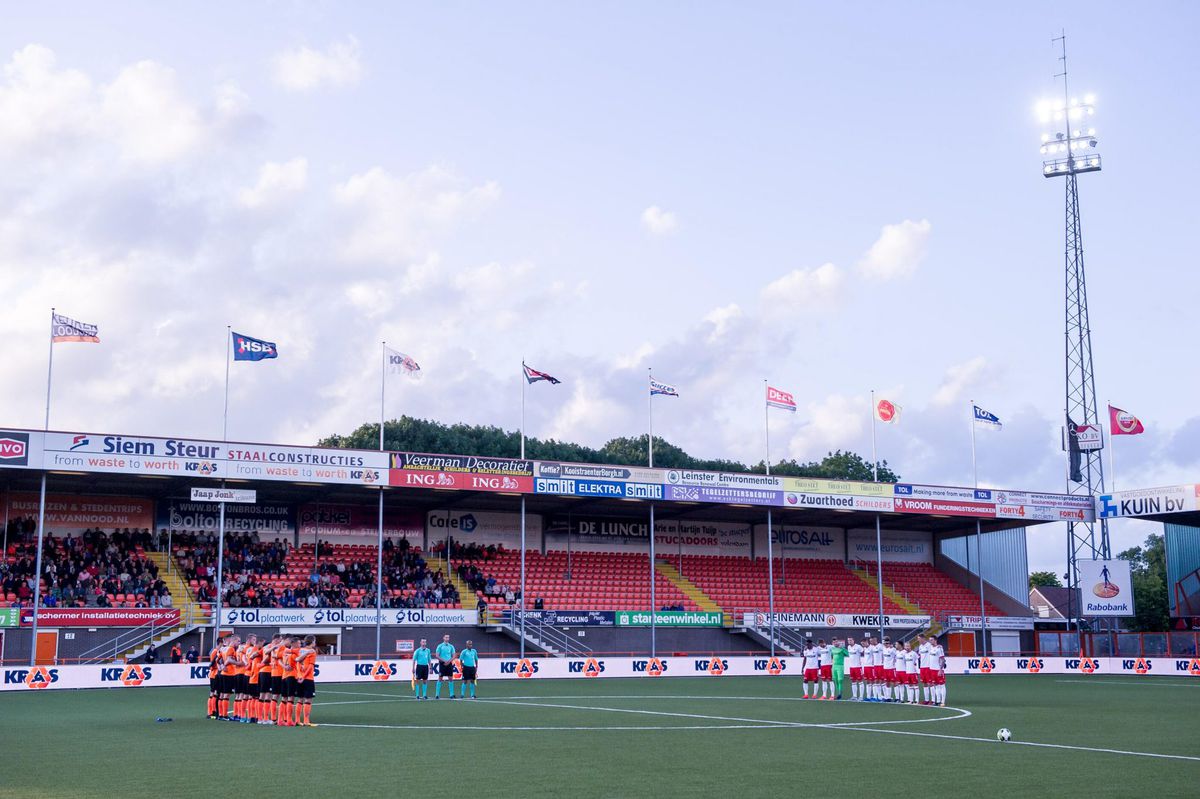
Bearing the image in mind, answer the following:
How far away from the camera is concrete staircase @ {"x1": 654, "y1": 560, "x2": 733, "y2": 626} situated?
60094 mm

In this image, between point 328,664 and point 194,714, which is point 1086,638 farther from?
point 194,714

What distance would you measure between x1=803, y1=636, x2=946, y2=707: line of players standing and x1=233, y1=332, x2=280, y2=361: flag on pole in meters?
23.9

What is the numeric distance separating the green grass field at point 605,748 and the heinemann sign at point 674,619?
856 inches

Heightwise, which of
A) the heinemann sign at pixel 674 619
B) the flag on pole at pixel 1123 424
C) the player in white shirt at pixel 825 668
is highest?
the flag on pole at pixel 1123 424

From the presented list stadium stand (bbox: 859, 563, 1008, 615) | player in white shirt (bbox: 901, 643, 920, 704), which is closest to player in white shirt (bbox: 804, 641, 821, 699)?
player in white shirt (bbox: 901, 643, 920, 704)

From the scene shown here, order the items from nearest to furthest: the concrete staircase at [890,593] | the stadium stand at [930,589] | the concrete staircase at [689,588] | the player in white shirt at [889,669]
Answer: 1. the player in white shirt at [889,669]
2. the concrete staircase at [689,588]
3. the concrete staircase at [890,593]
4. the stadium stand at [930,589]

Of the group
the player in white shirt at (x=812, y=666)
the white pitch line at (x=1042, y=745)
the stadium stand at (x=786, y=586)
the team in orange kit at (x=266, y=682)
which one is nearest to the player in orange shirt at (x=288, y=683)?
the team in orange kit at (x=266, y=682)

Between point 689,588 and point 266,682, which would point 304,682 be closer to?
point 266,682

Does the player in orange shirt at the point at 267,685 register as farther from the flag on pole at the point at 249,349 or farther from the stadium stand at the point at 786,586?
the stadium stand at the point at 786,586

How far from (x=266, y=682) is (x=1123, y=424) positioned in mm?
47826

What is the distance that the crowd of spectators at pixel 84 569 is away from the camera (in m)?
46.4

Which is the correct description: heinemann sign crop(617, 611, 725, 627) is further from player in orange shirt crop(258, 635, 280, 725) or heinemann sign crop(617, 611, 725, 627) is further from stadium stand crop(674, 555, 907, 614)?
player in orange shirt crop(258, 635, 280, 725)

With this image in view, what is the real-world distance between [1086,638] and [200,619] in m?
42.2

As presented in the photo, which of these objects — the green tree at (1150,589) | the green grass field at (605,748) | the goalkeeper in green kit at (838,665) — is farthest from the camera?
the green tree at (1150,589)
